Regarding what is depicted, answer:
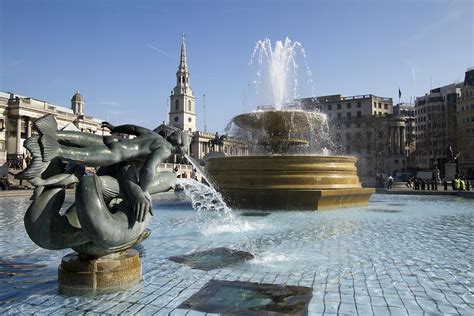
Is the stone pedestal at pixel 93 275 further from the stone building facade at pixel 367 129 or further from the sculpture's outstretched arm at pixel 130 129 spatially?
the stone building facade at pixel 367 129

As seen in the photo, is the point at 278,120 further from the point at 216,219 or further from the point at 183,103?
the point at 183,103

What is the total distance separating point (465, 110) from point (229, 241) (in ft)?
296

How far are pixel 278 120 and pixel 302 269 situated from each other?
36.9ft

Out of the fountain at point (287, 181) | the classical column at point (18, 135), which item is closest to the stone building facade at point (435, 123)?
the fountain at point (287, 181)

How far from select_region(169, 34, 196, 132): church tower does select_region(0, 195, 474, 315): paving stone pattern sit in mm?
117943

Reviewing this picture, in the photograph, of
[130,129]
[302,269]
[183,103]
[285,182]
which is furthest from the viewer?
[183,103]

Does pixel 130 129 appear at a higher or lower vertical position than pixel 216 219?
higher

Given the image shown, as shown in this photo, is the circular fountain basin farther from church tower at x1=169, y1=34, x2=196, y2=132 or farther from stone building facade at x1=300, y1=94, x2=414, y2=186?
church tower at x1=169, y1=34, x2=196, y2=132

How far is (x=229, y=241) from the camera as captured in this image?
6793 mm

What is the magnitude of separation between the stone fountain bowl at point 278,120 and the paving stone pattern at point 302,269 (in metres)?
7.30

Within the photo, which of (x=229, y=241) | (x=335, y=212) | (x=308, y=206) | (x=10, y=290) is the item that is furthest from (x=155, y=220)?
(x=10, y=290)

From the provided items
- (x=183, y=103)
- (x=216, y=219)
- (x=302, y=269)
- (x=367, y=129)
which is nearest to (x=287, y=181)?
(x=216, y=219)

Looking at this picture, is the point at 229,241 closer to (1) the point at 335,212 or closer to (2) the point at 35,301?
(2) the point at 35,301

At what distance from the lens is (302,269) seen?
188 inches
